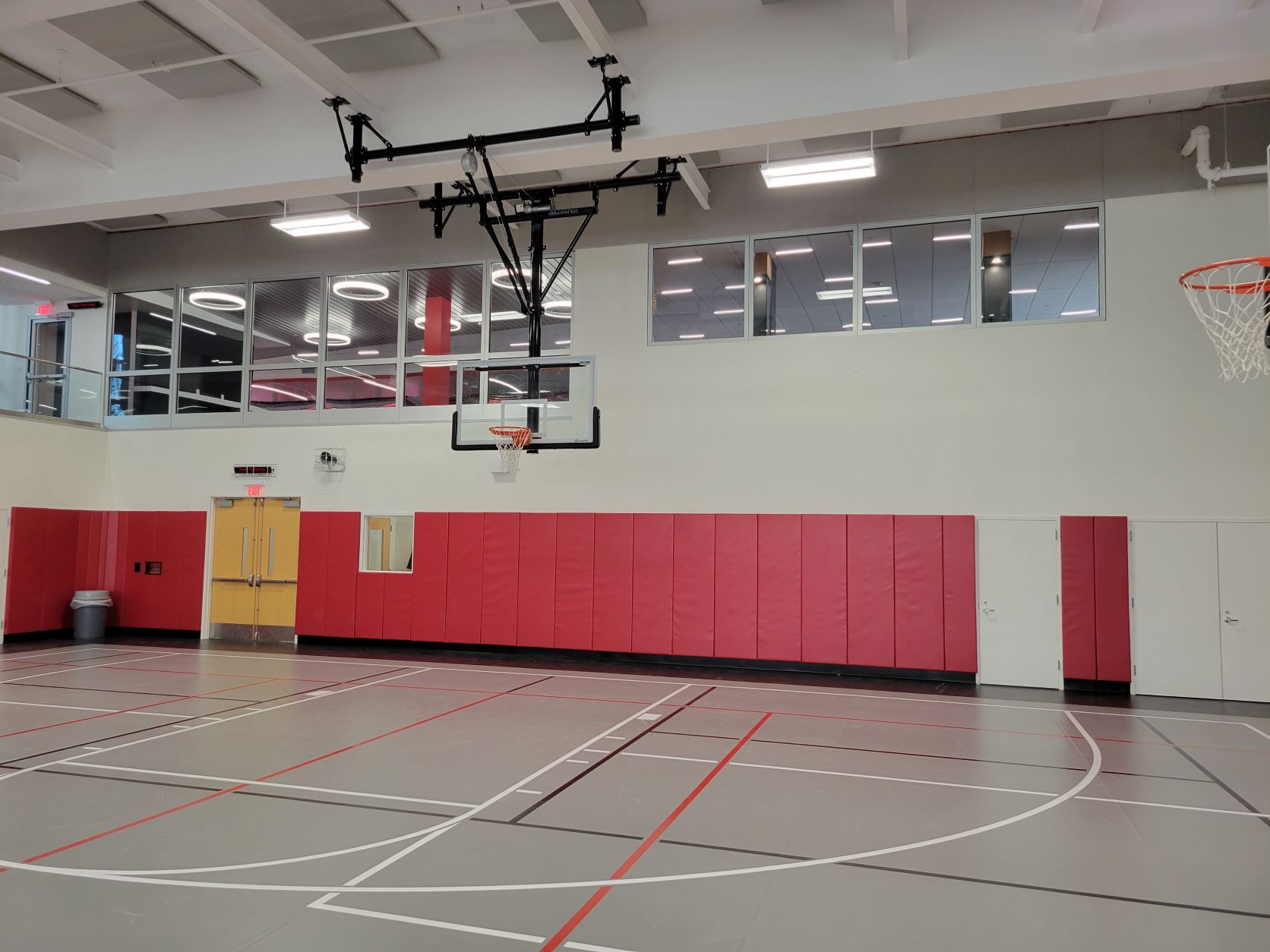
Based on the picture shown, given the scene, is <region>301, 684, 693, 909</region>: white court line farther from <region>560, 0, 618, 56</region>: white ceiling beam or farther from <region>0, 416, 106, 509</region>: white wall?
<region>0, 416, 106, 509</region>: white wall

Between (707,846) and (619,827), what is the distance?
60 centimetres

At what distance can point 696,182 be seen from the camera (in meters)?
12.4

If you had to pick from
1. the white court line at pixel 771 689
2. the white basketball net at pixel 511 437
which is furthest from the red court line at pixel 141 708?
the white basketball net at pixel 511 437

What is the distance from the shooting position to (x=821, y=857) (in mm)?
4816

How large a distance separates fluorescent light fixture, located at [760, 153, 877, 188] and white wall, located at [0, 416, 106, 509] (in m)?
13.2

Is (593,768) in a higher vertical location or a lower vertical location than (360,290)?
lower

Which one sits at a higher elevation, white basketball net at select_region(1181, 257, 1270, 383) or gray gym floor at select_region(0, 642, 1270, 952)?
white basketball net at select_region(1181, 257, 1270, 383)

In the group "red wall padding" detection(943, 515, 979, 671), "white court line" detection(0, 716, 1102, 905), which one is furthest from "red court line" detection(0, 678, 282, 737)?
"red wall padding" detection(943, 515, 979, 671)

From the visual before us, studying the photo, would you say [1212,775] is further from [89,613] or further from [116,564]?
[116,564]

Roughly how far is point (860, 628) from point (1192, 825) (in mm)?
6587

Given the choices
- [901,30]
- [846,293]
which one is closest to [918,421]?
[846,293]

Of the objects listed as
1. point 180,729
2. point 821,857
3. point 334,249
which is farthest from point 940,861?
point 334,249

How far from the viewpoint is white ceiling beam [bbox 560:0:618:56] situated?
25.2 ft

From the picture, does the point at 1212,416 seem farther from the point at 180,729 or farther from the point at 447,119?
the point at 180,729
